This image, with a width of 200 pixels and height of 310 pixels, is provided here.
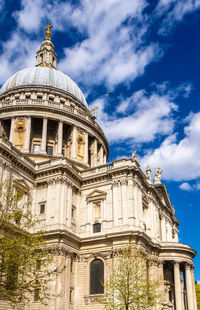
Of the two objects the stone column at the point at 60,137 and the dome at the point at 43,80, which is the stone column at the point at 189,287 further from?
the dome at the point at 43,80

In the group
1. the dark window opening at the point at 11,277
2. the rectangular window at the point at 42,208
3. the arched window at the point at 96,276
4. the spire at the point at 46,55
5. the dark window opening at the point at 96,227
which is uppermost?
the spire at the point at 46,55

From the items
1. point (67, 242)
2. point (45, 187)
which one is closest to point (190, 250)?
point (67, 242)

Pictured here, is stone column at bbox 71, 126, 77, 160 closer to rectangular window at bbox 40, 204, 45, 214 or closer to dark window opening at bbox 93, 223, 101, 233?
rectangular window at bbox 40, 204, 45, 214

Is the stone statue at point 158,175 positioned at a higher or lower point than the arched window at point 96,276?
higher

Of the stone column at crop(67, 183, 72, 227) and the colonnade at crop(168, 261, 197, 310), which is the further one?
the colonnade at crop(168, 261, 197, 310)

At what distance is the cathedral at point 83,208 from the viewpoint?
3616cm

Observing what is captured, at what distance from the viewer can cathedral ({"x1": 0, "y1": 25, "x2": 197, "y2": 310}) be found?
36156mm

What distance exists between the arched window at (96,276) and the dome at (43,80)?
109ft

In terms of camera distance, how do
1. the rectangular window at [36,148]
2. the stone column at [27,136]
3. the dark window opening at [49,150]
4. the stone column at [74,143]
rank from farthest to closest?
the dark window opening at [49,150] → the stone column at [74,143] → the rectangular window at [36,148] → the stone column at [27,136]

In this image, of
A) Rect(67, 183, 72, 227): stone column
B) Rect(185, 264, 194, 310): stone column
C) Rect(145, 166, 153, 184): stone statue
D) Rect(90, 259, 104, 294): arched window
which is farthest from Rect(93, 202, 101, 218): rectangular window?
Rect(185, 264, 194, 310): stone column

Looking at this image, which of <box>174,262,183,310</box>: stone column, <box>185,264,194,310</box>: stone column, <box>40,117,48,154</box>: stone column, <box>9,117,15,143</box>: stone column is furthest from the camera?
<box>9,117,15,143</box>: stone column

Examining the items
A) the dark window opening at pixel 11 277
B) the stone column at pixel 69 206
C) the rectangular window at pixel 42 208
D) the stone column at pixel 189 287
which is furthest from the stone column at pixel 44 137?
the dark window opening at pixel 11 277

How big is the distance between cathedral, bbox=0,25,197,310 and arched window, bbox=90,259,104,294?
10 centimetres

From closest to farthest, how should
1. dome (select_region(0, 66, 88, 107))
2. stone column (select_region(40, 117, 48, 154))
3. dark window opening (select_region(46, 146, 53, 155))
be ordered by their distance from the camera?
1. stone column (select_region(40, 117, 48, 154))
2. dark window opening (select_region(46, 146, 53, 155))
3. dome (select_region(0, 66, 88, 107))
